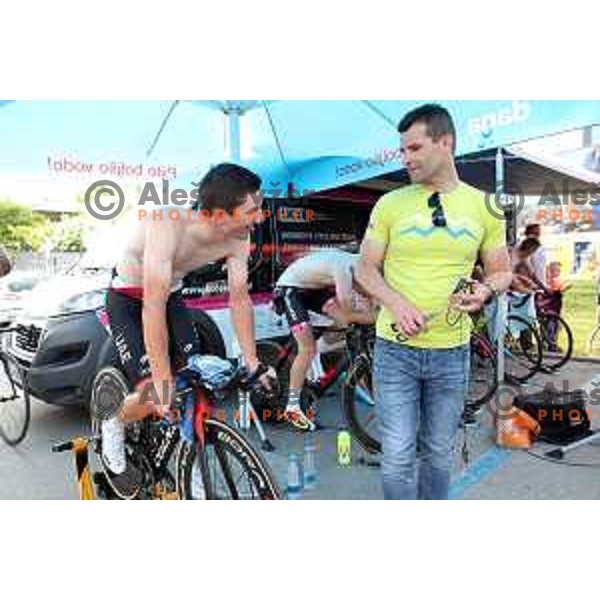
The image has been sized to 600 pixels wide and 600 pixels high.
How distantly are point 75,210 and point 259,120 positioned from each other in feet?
3.31

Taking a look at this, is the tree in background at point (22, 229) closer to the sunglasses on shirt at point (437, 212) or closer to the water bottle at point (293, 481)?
the water bottle at point (293, 481)

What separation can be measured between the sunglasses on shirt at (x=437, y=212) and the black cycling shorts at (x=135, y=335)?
1250 mm

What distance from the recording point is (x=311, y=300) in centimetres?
371

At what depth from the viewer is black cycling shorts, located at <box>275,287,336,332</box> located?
3.62 meters

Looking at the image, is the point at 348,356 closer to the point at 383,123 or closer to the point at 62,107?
the point at 383,123

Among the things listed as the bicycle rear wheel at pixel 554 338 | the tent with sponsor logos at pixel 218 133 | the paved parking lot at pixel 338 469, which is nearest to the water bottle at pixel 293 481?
the paved parking lot at pixel 338 469

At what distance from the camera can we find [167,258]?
2.52 meters

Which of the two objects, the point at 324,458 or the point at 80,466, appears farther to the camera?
the point at 324,458

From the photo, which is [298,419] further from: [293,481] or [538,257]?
[538,257]

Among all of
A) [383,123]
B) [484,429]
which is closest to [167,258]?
[383,123]

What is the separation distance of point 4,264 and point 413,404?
7.03 feet

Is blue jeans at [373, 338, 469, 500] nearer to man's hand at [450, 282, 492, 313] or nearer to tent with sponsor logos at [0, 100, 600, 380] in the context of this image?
man's hand at [450, 282, 492, 313]

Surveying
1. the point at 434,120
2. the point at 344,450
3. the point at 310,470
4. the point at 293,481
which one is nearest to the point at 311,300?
the point at 344,450

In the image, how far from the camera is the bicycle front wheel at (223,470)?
88.9 inches
